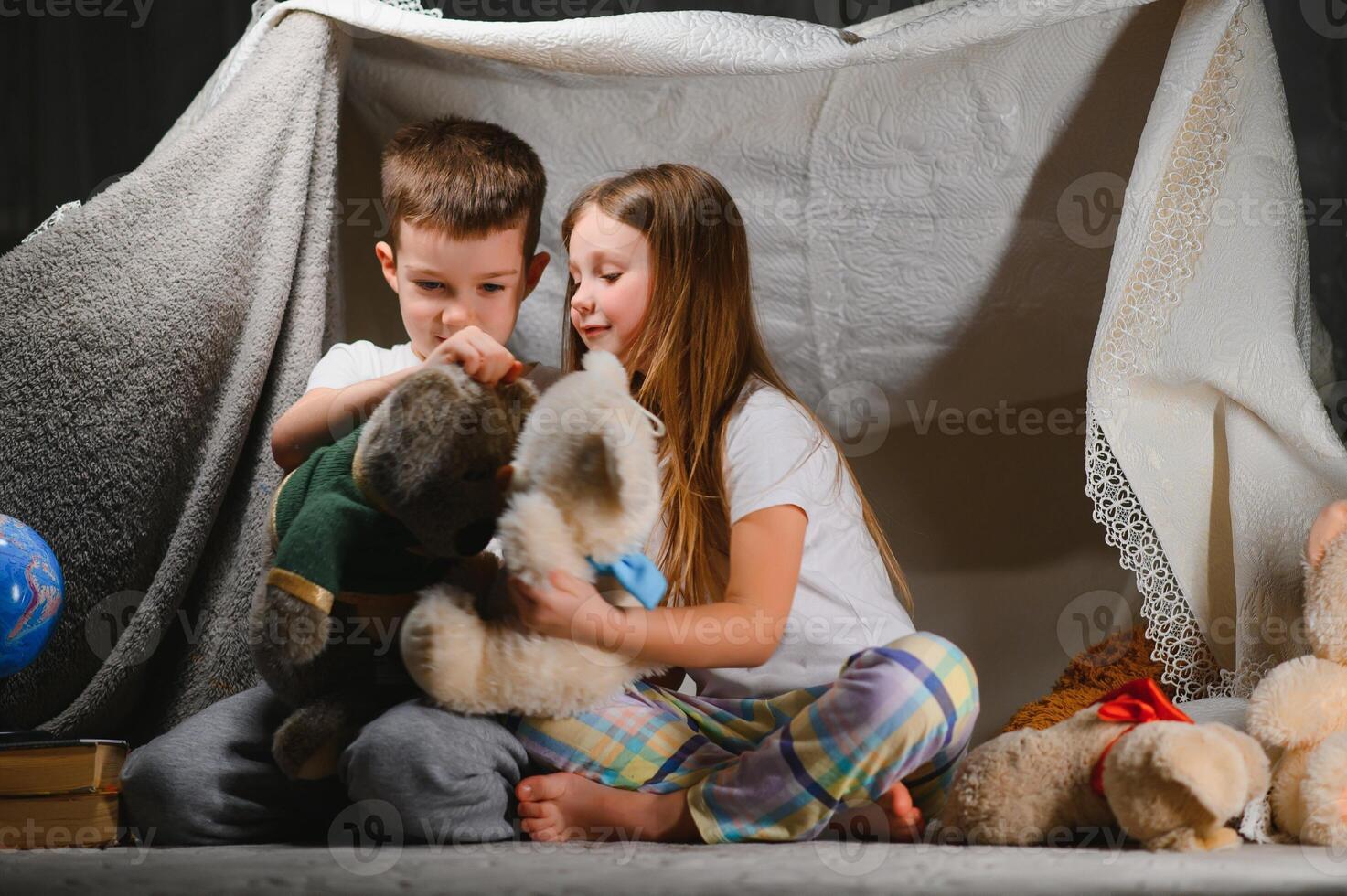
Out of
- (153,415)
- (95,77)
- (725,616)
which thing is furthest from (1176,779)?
(95,77)

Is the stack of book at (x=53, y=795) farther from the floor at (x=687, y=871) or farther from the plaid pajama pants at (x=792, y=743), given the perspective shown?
the plaid pajama pants at (x=792, y=743)

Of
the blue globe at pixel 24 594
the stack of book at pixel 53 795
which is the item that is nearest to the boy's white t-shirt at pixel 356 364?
the blue globe at pixel 24 594

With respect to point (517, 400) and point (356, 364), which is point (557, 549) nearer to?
point (517, 400)

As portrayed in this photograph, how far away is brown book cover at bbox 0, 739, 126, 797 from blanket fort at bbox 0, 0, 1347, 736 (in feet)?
0.71

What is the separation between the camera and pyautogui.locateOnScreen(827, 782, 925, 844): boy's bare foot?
872mm

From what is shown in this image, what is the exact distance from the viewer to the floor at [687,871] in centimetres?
70

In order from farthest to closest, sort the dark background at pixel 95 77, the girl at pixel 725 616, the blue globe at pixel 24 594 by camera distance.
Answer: the dark background at pixel 95 77, the blue globe at pixel 24 594, the girl at pixel 725 616

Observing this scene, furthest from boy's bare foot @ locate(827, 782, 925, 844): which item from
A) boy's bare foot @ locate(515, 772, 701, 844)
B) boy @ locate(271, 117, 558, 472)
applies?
boy @ locate(271, 117, 558, 472)

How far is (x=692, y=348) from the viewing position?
1057mm

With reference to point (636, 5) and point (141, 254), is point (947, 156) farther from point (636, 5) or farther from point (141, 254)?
point (141, 254)

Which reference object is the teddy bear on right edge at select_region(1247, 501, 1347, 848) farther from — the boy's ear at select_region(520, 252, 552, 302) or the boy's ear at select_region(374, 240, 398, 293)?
the boy's ear at select_region(374, 240, 398, 293)

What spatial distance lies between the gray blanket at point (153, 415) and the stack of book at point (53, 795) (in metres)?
0.22

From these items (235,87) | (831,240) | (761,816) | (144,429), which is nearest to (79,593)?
(144,429)

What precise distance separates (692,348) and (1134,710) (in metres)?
0.45
